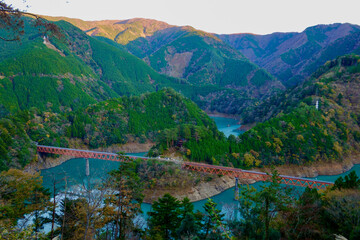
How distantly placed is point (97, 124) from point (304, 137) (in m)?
55.5

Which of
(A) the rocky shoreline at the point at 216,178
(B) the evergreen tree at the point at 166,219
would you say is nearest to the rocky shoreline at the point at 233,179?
(A) the rocky shoreline at the point at 216,178

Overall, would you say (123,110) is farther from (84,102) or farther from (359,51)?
(359,51)

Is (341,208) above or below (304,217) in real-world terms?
above

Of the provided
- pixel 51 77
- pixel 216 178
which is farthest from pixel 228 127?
pixel 51 77

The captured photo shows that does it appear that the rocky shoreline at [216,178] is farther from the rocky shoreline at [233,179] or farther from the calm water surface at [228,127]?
the calm water surface at [228,127]

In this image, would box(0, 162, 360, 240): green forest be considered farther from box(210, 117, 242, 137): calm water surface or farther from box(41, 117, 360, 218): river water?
box(210, 117, 242, 137): calm water surface

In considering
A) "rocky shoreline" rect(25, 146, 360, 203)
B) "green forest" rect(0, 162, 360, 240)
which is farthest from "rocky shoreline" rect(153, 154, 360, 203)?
"green forest" rect(0, 162, 360, 240)

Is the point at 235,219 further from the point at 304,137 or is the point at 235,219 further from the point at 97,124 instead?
the point at 97,124

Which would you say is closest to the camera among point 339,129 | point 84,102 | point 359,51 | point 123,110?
point 339,129

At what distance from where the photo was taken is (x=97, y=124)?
7875 centimetres

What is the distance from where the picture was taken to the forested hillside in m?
53.2

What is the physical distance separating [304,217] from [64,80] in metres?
111

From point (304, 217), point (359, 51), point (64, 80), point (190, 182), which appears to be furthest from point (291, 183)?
point (359, 51)

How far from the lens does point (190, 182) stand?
4431 centimetres
